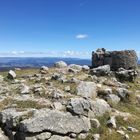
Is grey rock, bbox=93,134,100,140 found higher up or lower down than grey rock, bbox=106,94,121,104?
lower down


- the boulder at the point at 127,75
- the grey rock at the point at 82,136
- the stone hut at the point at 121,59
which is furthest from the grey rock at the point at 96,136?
the stone hut at the point at 121,59

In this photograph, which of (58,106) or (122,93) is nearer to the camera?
(58,106)

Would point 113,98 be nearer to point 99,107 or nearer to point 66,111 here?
point 99,107

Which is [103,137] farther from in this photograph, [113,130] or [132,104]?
[132,104]

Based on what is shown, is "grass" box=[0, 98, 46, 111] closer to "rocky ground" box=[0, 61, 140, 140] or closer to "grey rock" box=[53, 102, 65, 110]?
"rocky ground" box=[0, 61, 140, 140]

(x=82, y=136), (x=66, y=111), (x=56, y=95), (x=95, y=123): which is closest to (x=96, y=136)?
(x=82, y=136)

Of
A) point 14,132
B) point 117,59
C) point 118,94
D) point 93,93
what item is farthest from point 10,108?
point 117,59

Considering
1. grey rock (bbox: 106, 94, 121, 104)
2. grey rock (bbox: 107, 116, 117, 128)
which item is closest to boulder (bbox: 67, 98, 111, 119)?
grey rock (bbox: 107, 116, 117, 128)
